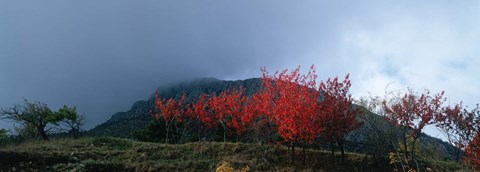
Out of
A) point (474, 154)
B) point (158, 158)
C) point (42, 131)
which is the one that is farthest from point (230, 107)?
point (42, 131)

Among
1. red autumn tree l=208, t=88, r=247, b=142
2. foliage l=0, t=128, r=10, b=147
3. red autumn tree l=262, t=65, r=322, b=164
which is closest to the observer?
red autumn tree l=262, t=65, r=322, b=164

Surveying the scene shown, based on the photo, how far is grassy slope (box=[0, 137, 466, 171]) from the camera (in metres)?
17.5

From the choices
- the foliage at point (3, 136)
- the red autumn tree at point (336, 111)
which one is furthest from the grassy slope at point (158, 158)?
the foliage at point (3, 136)

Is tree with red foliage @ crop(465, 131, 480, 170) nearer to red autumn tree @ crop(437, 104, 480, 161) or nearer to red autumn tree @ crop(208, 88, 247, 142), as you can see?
red autumn tree @ crop(437, 104, 480, 161)

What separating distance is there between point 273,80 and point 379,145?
7.77m

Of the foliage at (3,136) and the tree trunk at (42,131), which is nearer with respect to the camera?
the tree trunk at (42,131)

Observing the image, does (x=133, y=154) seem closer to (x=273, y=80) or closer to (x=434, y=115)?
(x=273, y=80)

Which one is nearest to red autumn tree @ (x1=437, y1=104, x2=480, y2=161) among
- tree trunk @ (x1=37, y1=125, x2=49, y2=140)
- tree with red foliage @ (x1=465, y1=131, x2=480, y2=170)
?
tree with red foliage @ (x1=465, y1=131, x2=480, y2=170)

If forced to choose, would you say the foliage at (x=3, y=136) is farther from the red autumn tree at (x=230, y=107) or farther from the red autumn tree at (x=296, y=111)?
the red autumn tree at (x=296, y=111)

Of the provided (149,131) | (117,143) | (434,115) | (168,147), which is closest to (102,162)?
(168,147)

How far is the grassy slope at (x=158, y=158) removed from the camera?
17453mm

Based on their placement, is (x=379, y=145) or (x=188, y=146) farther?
(x=188, y=146)

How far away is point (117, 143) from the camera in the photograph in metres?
24.7

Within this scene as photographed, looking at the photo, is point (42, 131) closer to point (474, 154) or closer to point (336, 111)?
point (336, 111)
